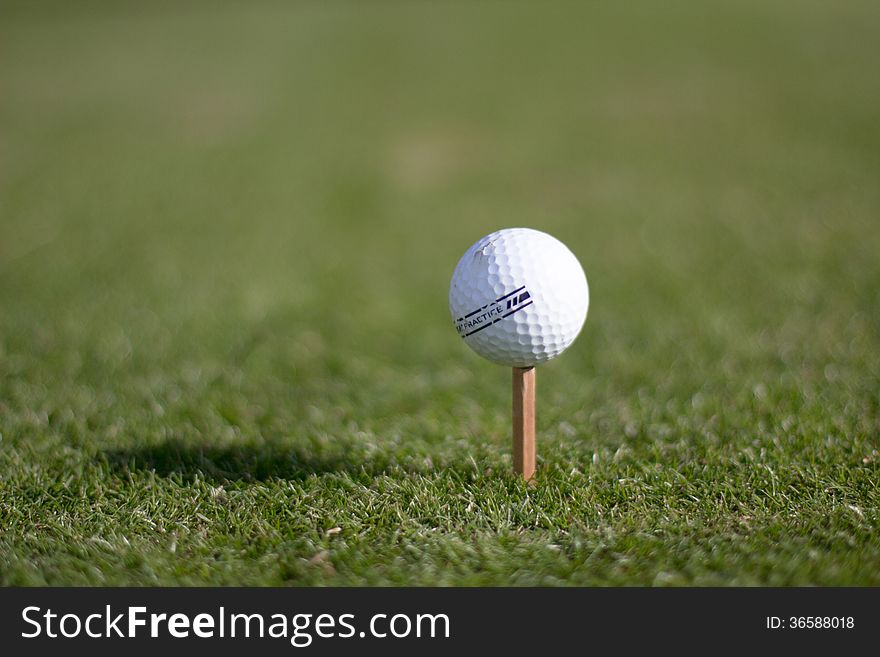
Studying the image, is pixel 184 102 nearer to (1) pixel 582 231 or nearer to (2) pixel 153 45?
(2) pixel 153 45

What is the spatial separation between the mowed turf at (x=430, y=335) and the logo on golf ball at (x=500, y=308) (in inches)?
32.0

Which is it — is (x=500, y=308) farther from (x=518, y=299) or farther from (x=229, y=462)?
(x=229, y=462)

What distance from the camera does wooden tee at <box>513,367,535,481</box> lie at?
143 inches

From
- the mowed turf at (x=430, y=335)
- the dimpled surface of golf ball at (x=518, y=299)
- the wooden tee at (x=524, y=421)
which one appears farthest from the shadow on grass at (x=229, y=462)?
the dimpled surface of golf ball at (x=518, y=299)

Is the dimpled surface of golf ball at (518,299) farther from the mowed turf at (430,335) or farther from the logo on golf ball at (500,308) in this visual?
the mowed turf at (430,335)

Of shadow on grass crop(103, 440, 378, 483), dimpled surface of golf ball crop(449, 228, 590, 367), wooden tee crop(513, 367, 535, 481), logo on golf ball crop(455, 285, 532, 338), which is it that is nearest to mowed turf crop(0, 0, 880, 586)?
shadow on grass crop(103, 440, 378, 483)

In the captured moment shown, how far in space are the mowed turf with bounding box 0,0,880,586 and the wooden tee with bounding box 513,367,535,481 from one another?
14 centimetres

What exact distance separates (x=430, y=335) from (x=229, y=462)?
2332 millimetres

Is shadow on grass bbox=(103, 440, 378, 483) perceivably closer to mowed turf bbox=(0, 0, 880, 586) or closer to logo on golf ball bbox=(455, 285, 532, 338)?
mowed turf bbox=(0, 0, 880, 586)

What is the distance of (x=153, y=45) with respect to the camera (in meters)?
21.4

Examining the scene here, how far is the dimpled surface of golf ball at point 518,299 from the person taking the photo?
3551mm

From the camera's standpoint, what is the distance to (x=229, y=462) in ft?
13.3

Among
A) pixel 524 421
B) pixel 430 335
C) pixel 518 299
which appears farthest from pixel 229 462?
pixel 430 335

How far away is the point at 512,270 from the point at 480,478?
106cm
